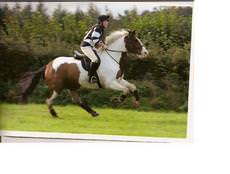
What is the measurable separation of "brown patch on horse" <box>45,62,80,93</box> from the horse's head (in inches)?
9.2

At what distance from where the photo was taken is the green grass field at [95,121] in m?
1.74

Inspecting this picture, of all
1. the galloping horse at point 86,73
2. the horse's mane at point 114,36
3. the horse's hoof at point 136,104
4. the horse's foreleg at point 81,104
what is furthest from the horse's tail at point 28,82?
the horse's hoof at point 136,104

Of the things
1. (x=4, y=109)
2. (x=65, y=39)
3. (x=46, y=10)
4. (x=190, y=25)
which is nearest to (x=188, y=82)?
(x=190, y=25)

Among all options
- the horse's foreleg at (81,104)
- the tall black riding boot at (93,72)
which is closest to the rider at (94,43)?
the tall black riding boot at (93,72)

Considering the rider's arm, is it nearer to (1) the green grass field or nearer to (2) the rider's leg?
(2) the rider's leg

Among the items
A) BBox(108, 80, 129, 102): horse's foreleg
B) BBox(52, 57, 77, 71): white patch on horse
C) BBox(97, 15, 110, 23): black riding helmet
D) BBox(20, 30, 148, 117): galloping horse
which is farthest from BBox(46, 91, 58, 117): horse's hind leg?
BBox(97, 15, 110, 23): black riding helmet

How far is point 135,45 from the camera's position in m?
1.76

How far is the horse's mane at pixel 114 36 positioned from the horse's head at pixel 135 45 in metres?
0.02

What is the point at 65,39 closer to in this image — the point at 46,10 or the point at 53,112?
the point at 46,10

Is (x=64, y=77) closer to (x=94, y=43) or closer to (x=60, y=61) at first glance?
(x=60, y=61)

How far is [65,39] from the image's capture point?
178cm

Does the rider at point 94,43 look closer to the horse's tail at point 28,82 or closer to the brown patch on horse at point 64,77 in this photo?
the brown patch on horse at point 64,77

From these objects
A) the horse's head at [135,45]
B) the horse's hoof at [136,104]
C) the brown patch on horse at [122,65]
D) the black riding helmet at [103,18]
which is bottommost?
the horse's hoof at [136,104]

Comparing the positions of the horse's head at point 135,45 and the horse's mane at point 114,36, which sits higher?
the horse's mane at point 114,36
